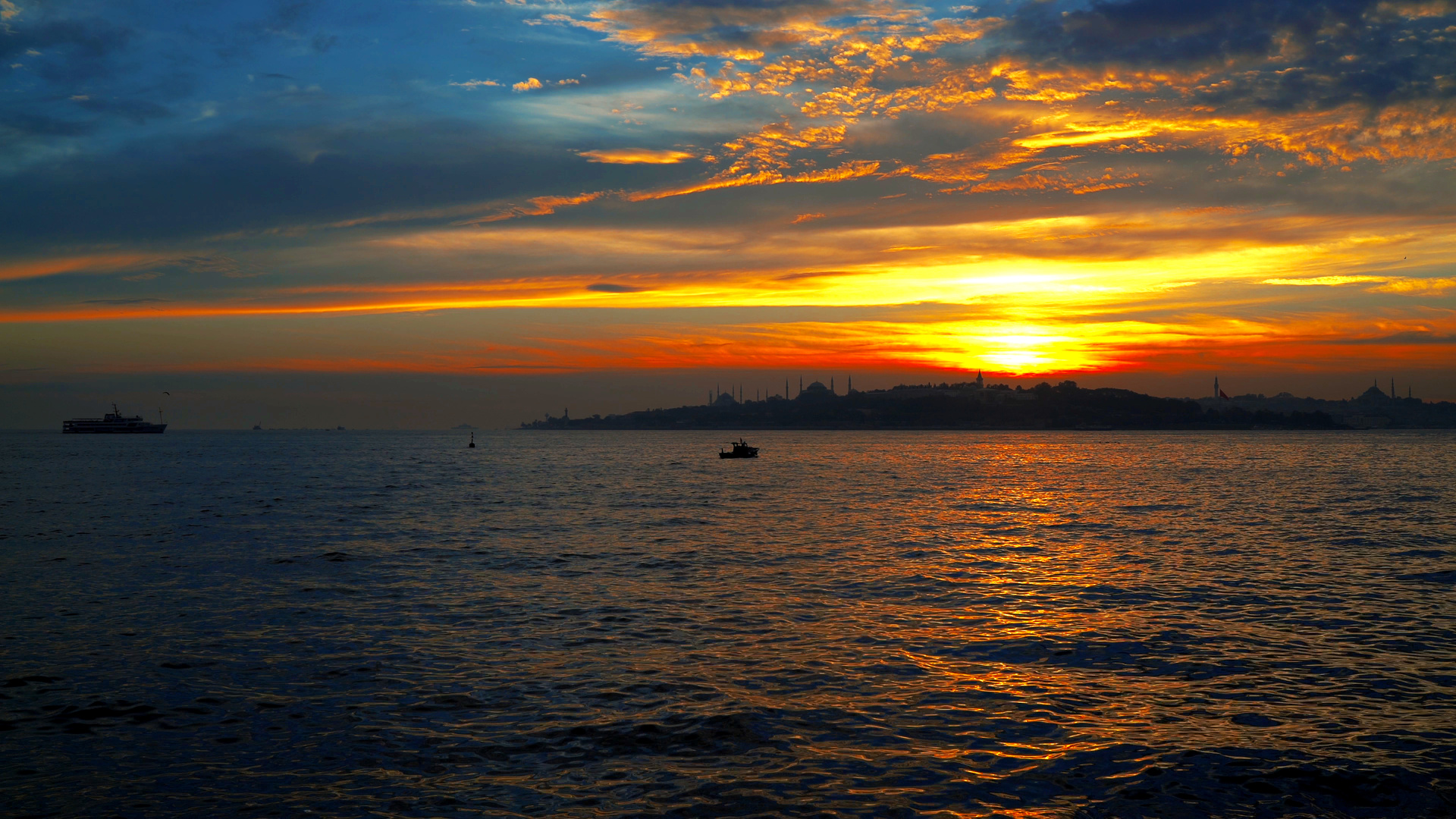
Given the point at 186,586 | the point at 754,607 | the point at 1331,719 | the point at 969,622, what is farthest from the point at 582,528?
the point at 1331,719

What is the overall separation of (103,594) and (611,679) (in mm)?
23267

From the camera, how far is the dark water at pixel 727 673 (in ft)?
48.7

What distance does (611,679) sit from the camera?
21219 mm

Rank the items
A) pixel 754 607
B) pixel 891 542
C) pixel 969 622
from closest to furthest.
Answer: pixel 969 622, pixel 754 607, pixel 891 542

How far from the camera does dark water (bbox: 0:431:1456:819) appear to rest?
14.8 meters

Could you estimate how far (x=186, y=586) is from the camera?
35.1 metres

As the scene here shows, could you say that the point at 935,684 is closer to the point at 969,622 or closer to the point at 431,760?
the point at 969,622

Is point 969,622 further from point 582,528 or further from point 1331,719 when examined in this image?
point 582,528

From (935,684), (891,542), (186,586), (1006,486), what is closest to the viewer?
(935,684)

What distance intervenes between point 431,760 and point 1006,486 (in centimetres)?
9413

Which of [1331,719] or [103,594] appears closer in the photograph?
→ [1331,719]

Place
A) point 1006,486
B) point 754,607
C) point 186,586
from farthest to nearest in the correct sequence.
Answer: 1. point 1006,486
2. point 186,586
3. point 754,607

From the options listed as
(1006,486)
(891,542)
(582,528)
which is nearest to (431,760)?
(891,542)

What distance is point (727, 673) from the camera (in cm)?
2175
